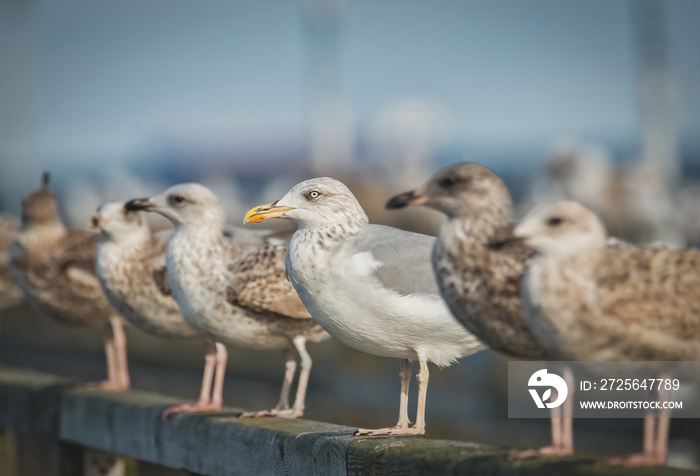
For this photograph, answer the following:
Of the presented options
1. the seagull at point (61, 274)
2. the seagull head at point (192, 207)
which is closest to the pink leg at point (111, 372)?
the seagull at point (61, 274)

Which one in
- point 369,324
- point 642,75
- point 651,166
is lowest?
point 369,324

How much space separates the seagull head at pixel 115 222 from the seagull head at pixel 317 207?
2180 millimetres

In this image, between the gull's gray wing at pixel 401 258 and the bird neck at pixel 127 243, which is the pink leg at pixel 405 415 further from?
the bird neck at pixel 127 243

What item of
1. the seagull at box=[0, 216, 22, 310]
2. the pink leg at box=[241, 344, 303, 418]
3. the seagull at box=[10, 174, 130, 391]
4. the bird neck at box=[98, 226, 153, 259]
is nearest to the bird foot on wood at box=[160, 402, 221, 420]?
the pink leg at box=[241, 344, 303, 418]

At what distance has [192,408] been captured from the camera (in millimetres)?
5602

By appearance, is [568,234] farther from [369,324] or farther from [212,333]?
[212,333]

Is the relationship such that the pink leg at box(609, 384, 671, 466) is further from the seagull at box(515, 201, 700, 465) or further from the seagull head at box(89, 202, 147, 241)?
the seagull head at box(89, 202, 147, 241)

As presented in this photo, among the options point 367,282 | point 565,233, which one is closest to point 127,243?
point 367,282

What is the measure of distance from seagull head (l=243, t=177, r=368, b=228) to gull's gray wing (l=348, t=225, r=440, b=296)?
12 centimetres

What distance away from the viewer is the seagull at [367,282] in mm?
4625

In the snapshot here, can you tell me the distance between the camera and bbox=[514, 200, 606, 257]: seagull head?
340 centimetres

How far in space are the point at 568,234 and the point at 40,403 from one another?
4.48 m

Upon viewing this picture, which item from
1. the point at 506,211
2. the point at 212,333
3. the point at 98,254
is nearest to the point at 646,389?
the point at 506,211

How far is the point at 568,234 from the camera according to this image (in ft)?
11.2
